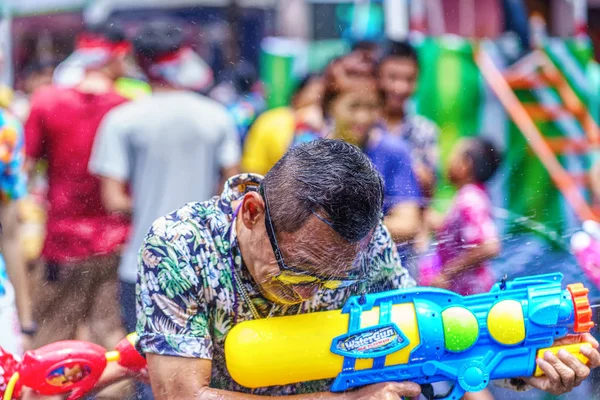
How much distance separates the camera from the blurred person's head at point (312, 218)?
1771mm

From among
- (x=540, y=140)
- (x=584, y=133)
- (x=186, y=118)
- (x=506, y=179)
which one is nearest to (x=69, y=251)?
(x=186, y=118)

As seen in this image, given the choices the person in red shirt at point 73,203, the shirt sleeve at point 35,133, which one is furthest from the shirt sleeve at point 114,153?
the shirt sleeve at point 35,133

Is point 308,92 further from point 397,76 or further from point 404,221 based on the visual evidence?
point 404,221

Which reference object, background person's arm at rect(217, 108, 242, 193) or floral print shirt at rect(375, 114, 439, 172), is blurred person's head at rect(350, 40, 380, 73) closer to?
floral print shirt at rect(375, 114, 439, 172)

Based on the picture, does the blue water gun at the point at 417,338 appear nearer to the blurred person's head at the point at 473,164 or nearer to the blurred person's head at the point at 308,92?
the blurred person's head at the point at 473,164

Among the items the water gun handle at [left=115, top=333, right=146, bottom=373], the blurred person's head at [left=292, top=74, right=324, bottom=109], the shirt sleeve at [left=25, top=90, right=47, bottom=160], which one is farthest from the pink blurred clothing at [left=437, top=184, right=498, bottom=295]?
the shirt sleeve at [left=25, top=90, right=47, bottom=160]

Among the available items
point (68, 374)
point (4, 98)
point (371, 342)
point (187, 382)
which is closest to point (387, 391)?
point (371, 342)

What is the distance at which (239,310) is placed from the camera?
1964mm

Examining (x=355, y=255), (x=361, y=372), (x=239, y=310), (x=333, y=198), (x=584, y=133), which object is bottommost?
(x=584, y=133)

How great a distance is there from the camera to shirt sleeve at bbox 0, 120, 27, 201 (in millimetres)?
3150

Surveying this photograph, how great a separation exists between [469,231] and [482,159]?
1.04m

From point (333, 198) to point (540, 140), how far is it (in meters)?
5.36

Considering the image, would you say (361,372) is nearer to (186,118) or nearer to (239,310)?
(239,310)

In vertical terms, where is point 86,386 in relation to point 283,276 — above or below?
below
